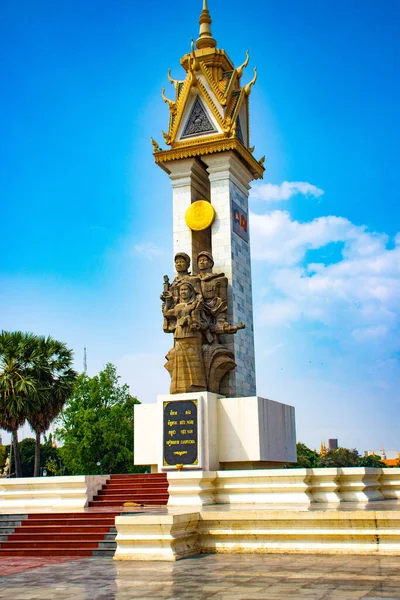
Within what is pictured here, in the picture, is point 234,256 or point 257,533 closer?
point 257,533

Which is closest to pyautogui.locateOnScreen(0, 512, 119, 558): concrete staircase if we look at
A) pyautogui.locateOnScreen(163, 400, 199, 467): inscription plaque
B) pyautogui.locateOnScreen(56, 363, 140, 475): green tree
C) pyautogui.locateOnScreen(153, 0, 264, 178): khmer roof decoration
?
pyautogui.locateOnScreen(163, 400, 199, 467): inscription plaque

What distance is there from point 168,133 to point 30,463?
42.0 metres

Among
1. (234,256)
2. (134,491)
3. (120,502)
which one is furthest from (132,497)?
Result: (234,256)

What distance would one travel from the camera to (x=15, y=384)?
2672cm

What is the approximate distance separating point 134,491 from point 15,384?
11216 mm

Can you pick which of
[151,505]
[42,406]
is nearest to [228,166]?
[151,505]

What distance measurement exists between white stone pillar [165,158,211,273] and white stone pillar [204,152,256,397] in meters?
0.65

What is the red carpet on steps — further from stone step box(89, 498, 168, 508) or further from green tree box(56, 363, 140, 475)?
green tree box(56, 363, 140, 475)

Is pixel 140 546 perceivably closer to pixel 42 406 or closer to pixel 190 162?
pixel 190 162

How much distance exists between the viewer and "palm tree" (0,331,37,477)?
26.5 metres

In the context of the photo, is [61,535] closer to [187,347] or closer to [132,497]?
[132,497]

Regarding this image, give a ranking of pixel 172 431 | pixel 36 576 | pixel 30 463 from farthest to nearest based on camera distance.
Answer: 1. pixel 30 463
2. pixel 172 431
3. pixel 36 576

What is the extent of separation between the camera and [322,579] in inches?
329

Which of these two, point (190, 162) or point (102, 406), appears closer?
point (190, 162)
